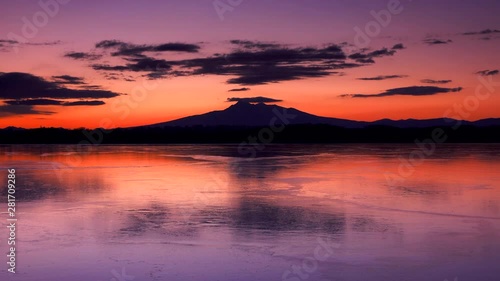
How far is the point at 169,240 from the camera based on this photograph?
338 inches

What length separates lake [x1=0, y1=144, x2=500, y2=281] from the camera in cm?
702

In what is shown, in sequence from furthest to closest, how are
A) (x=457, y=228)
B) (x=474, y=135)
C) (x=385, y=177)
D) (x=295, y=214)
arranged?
(x=474, y=135) < (x=385, y=177) < (x=295, y=214) < (x=457, y=228)

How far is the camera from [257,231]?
921cm

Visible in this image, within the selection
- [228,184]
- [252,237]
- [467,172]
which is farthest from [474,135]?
[252,237]

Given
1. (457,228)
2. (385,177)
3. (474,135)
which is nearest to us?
(457,228)

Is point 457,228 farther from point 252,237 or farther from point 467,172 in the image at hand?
point 467,172

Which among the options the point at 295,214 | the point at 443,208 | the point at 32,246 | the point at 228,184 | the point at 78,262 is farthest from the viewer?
the point at 228,184

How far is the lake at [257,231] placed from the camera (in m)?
7.02

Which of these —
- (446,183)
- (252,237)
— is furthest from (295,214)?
(446,183)

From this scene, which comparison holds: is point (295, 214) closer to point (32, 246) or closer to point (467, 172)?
point (32, 246)

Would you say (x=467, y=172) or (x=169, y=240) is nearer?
(x=169, y=240)

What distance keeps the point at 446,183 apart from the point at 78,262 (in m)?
12.3

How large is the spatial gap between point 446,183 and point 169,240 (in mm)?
10664

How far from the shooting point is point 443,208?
11.8 m
